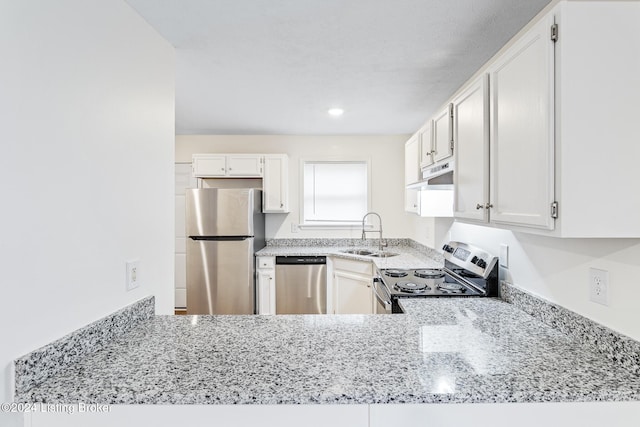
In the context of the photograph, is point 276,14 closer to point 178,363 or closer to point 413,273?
point 178,363

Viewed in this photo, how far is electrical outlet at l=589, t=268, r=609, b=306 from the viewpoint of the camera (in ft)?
3.74

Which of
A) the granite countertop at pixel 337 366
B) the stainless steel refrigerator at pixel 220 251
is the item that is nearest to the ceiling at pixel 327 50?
the stainless steel refrigerator at pixel 220 251

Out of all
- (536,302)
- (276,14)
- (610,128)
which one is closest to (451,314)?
(536,302)

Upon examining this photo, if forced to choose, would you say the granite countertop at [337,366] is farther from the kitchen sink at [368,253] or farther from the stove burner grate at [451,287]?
the kitchen sink at [368,253]

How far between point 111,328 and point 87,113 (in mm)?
802

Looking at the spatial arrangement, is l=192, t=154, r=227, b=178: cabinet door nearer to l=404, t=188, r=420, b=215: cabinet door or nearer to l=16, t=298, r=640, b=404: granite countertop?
l=404, t=188, r=420, b=215: cabinet door

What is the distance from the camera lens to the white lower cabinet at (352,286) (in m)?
3.29

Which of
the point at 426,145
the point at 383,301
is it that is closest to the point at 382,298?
the point at 383,301

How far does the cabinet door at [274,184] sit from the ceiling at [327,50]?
2.60ft

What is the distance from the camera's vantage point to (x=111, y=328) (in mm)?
1264

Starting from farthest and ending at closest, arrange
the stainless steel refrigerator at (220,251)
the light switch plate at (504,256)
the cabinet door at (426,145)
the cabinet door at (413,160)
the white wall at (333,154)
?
1. the white wall at (333,154)
2. the stainless steel refrigerator at (220,251)
3. the cabinet door at (413,160)
4. the cabinet door at (426,145)
5. the light switch plate at (504,256)

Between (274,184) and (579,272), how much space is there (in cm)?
311

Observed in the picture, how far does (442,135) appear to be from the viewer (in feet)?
6.73

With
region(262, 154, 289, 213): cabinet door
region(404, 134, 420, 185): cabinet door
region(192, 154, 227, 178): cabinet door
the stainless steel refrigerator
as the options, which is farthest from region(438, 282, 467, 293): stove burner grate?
region(192, 154, 227, 178): cabinet door
